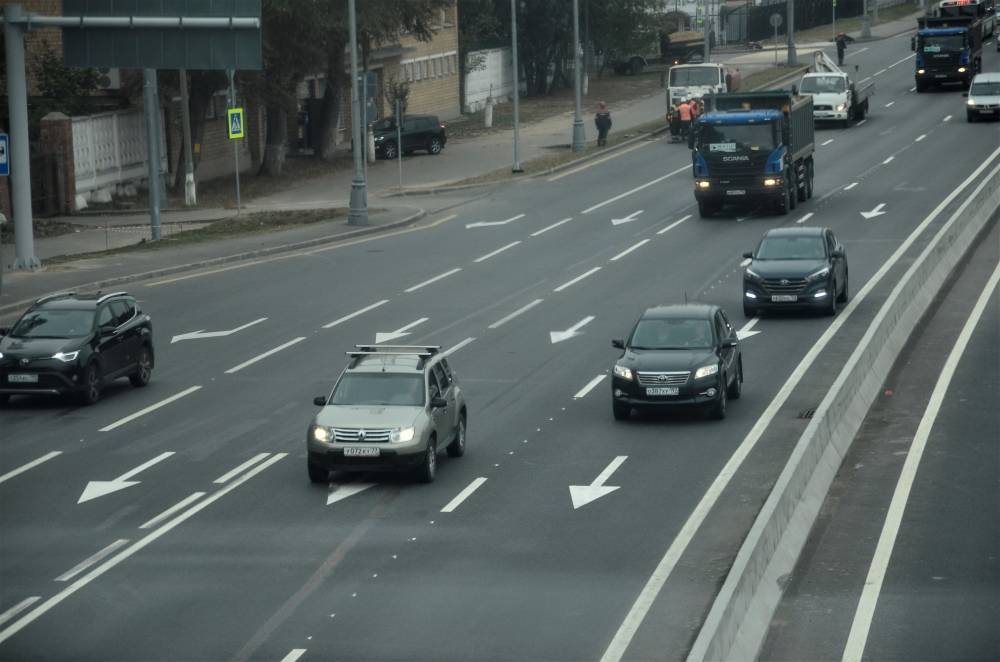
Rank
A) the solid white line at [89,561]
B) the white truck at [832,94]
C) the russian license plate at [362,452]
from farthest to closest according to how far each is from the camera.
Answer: the white truck at [832,94], the russian license plate at [362,452], the solid white line at [89,561]

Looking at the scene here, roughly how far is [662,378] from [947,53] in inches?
2167

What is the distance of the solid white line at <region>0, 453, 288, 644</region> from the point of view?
639 inches

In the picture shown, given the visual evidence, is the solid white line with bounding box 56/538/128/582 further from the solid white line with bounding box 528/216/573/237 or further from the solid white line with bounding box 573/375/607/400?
the solid white line with bounding box 528/216/573/237

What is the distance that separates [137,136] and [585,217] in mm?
17834

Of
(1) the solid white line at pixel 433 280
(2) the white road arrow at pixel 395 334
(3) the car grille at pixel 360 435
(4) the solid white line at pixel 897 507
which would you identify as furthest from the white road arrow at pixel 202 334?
(4) the solid white line at pixel 897 507

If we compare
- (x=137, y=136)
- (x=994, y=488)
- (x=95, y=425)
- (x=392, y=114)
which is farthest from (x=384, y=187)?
(x=994, y=488)

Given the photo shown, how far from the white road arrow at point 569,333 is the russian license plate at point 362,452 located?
10476 millimetres

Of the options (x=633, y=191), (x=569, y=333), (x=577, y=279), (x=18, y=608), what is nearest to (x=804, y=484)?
(x=18, y=608)

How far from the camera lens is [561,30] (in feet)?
287

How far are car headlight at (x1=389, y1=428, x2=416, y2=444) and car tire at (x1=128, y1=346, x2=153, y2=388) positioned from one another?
340 inches

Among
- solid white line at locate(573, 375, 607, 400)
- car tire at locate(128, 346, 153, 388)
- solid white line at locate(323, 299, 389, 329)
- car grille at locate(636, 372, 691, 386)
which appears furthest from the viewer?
solid white line at locate(323, 299, 389, 329)

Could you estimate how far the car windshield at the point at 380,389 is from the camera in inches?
864

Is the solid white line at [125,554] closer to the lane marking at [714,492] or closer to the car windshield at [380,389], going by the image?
the car windshield at [380,389]

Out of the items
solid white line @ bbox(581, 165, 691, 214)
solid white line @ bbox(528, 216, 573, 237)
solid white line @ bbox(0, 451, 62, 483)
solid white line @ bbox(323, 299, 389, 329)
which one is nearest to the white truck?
solid white line @ bbox(581, 165, 691, 214)
